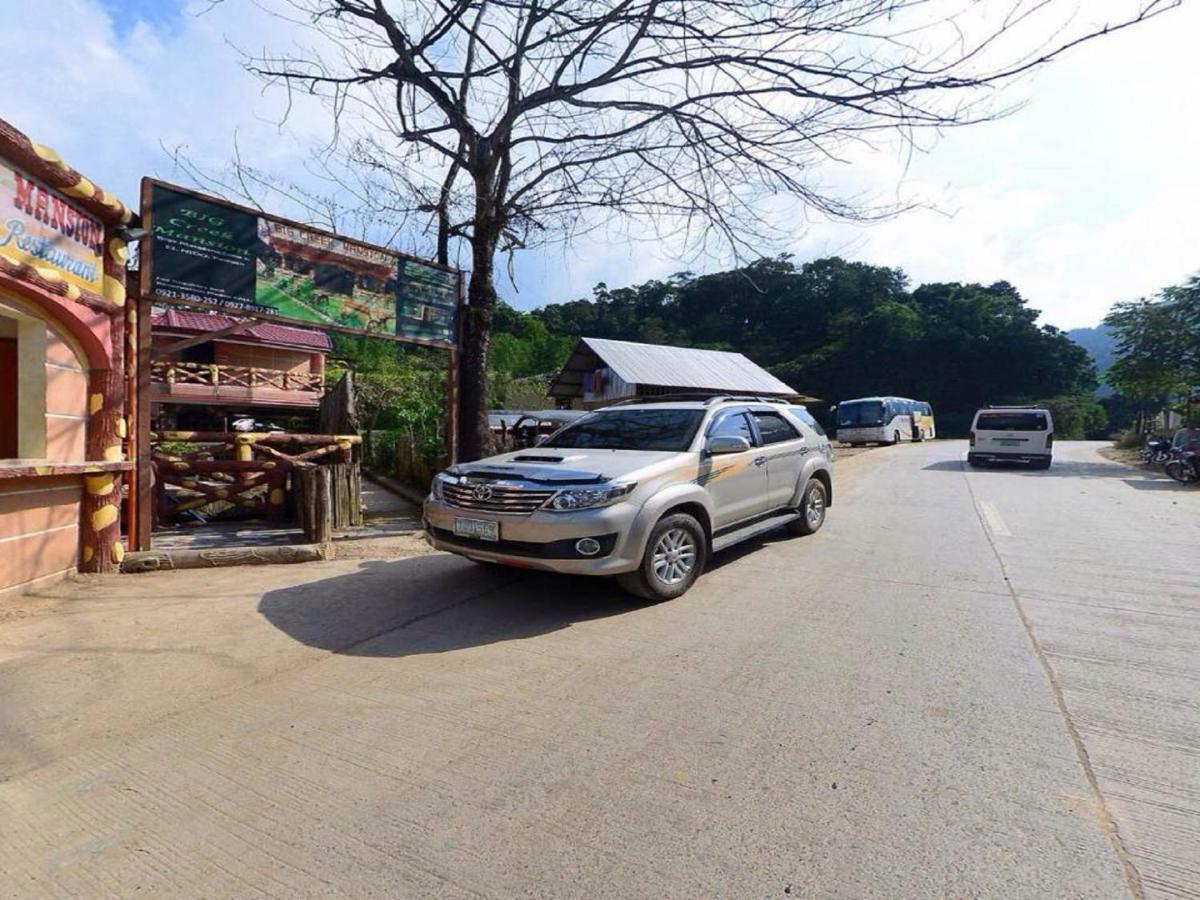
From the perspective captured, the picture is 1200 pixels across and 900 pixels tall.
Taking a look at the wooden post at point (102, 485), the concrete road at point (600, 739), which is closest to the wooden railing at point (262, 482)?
the wooden post at point (102, 485)

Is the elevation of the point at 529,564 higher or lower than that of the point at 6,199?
lower

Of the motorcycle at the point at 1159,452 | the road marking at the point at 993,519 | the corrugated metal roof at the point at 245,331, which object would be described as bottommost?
the road marking at the point at 993,519

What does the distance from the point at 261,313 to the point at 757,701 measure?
20.0 ft

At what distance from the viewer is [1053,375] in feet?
174

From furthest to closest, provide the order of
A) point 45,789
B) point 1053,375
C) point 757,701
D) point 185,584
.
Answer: point 1053,375 → point 185,584 → point 757,701 → point 45,789

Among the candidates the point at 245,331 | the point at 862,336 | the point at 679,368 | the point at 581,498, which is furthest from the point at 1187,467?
the point at 862,336

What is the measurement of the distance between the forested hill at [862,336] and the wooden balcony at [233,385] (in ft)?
86.9

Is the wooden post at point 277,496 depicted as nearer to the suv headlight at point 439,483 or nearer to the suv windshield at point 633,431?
the suv headlight at point 439,483

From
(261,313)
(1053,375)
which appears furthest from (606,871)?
(1053,375)

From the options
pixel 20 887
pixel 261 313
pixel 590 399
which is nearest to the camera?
pixel 20 887

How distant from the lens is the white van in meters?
17.6

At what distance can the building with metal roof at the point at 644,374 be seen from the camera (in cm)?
2186

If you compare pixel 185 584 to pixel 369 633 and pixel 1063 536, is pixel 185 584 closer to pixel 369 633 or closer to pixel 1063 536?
pixel 369 633

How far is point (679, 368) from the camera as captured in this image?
23.9m
